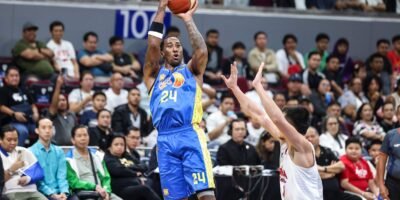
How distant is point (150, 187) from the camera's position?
13.1 meters

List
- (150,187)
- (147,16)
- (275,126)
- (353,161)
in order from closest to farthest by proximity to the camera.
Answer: (275,126)
(150,187)
(353,161)
(147,16)

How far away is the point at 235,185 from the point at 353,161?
2.05m

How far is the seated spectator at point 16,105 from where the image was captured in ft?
46.4

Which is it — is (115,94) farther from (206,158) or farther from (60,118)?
(206,158)

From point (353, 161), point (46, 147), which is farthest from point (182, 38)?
point (46, 147)

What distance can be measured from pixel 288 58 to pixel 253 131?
9.72 ft

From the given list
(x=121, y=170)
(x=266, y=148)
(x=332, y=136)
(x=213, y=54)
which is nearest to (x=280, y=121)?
(x=121, y=170)

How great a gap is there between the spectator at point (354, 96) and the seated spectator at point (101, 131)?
215 inches

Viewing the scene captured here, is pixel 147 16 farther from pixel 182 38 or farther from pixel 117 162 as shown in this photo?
pixel 117 162

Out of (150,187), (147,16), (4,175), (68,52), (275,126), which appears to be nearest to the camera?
(275,126)

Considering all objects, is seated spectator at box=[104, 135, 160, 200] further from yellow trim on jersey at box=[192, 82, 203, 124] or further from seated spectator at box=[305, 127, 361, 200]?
yellow trim on jersey at box=[192, 82, 203, 124]

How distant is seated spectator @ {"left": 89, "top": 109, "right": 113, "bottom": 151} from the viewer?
13.9 metres

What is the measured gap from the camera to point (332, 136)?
15.7 m

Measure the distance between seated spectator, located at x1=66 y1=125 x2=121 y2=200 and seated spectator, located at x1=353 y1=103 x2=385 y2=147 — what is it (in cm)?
532
